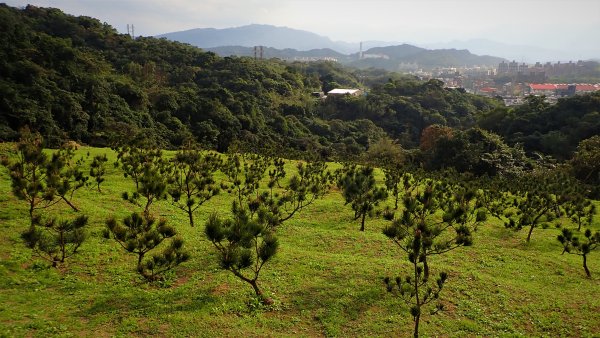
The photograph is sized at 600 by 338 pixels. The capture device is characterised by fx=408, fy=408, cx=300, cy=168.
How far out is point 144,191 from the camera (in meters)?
18.4

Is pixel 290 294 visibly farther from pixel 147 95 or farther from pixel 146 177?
pixel 147 95

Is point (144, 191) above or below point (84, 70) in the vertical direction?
below

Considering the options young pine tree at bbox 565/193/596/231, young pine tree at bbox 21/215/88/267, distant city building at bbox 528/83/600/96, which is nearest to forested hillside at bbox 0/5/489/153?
young pine tree at bbox 21/215/88/267

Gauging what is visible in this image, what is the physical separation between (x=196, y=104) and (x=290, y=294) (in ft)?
181

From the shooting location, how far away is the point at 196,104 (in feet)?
215

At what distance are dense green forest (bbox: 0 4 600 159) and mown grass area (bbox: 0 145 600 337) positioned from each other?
74.8 ft

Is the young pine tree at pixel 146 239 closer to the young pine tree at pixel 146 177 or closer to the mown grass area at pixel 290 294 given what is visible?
the young pine tree at pixel 146 177

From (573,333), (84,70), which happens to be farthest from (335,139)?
(573,333)

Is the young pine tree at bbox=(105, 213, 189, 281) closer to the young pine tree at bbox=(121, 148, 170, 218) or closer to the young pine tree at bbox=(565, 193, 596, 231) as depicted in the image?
the young pine tree at bbox=(121, 148, 170, 218)

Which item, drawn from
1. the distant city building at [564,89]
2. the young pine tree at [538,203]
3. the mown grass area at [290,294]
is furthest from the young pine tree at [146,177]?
the distant city building at [564,89]

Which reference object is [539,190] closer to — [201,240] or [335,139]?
[201,240]

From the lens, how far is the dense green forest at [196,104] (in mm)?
47969

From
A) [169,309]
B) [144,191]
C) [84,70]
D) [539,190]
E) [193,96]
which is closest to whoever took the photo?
[169,309]

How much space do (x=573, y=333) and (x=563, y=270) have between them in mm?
6297
